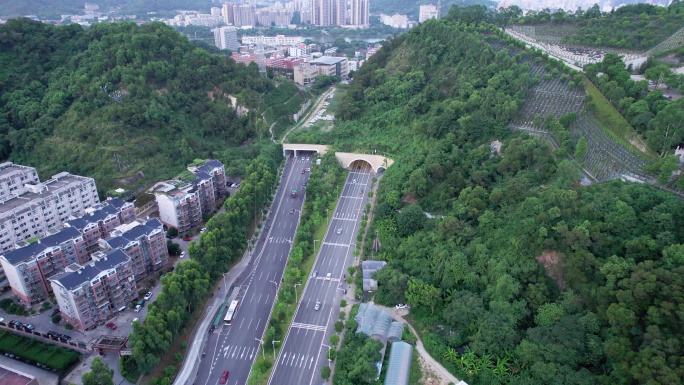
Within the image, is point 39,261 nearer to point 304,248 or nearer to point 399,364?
point 304,248

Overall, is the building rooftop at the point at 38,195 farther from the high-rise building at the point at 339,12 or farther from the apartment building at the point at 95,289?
the high-rise building at the point at 339,12

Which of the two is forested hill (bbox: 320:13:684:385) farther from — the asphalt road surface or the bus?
the bus

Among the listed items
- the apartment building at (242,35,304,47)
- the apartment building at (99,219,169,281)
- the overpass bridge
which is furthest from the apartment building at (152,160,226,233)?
the apartment building at (242,35,304,47)

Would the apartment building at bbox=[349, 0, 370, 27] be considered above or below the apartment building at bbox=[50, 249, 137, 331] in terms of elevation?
above

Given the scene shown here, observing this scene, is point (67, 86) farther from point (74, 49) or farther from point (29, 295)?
point (29, 295)

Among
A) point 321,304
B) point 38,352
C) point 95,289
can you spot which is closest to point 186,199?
point 95,289
